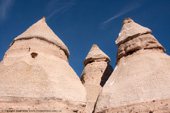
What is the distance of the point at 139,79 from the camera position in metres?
9.72

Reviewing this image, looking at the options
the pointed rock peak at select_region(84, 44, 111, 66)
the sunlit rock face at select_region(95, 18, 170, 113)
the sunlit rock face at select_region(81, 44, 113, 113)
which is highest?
the pointed rock peak at select_region(84, 44, 111, 66)

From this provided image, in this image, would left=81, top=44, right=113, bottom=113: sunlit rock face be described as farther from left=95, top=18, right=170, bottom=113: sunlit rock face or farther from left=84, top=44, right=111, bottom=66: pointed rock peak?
left=95, top=18, right=170, bottom=113: sunlit rock face

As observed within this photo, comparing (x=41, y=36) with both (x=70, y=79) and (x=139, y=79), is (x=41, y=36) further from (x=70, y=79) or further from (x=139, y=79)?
(x=139, y=79)

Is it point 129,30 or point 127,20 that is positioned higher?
point 127,20

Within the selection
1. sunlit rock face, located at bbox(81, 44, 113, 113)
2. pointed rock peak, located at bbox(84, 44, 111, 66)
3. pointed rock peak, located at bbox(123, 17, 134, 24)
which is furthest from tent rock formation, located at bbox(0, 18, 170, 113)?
pointed rock peak, located at bbox(84, 44, 111, 66)

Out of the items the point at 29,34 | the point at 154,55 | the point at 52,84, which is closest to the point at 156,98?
the point at 154,55

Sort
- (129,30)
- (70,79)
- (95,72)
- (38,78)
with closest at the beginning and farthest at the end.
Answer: (38,78)
(70,79)
(129,30)
(95,72)

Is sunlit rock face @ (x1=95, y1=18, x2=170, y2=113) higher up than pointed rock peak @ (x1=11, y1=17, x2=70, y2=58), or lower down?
lower down

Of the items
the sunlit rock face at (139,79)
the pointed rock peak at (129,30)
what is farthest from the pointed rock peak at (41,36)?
the pointed rock peak at (129,30)

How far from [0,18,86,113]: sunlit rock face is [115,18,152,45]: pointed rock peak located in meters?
5.56

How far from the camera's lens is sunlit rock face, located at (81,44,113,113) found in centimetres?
1735

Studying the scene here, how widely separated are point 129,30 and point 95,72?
734 cm

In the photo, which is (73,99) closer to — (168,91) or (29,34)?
(168,91)

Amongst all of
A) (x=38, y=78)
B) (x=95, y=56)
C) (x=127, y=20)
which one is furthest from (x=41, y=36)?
(x=95, y=56)
